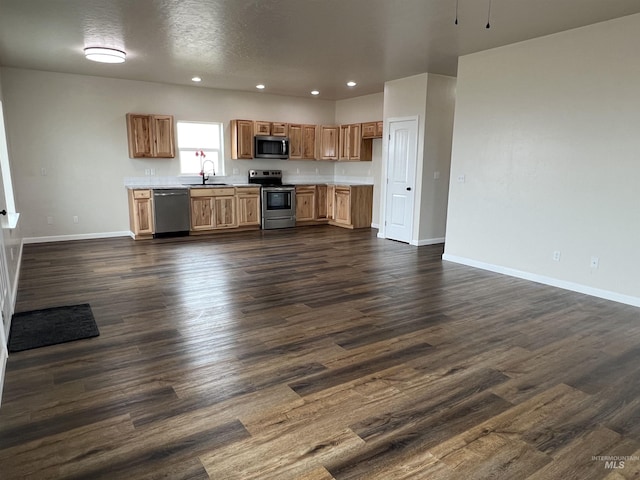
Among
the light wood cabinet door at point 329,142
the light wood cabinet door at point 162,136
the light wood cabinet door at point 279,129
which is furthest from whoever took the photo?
the light wood cabinet door at point 329,142

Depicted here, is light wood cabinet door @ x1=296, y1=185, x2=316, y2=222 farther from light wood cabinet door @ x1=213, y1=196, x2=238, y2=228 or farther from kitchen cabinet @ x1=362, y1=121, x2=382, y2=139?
kitchen cabinet @ x1=362, y1=121, x2=382, y2=139

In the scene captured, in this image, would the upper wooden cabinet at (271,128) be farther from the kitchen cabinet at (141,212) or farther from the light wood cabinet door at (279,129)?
the kitchen cabinet at (141,212)

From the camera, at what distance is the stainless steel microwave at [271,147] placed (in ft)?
28.7

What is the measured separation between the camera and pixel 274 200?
878 cm

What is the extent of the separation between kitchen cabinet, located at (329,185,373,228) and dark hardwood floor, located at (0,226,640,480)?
3.99 m

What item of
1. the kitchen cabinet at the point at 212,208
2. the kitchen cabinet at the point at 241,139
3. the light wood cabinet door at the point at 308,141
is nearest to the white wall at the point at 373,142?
the light wood cabinet door at the point at 308,141

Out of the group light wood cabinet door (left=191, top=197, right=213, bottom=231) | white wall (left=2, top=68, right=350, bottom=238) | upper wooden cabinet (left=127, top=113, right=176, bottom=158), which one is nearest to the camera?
white wall (left=2, top=68, right=350, bottom=238)

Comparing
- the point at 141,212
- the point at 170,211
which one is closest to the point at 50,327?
the point at 141,212

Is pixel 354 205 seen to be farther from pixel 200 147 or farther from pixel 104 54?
pixel 104 54

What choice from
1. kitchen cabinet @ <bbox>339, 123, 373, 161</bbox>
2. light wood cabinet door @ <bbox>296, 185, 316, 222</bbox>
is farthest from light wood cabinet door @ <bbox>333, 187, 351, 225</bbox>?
kitchen cabinet @ <bbox>339, 123, 373, 161</bbox>

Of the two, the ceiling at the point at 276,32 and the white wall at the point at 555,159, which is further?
the white wall at the point at 555,159

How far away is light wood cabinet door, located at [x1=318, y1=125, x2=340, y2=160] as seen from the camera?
946 cm

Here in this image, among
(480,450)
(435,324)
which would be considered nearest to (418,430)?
(480,450)

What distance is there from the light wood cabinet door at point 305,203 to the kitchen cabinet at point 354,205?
1.86ft
